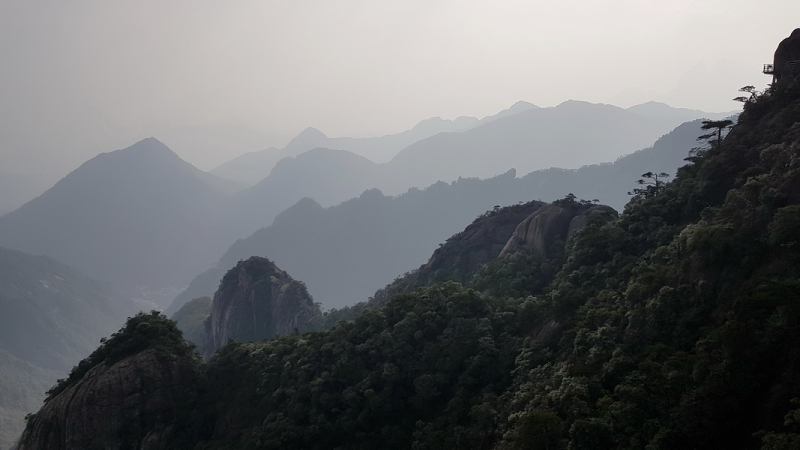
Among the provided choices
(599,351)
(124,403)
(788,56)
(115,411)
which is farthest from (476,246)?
(115,411)

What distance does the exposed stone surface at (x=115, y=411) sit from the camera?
32219 mm

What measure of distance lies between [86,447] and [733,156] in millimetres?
42087

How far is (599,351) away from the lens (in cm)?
2080

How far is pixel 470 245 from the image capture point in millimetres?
61062

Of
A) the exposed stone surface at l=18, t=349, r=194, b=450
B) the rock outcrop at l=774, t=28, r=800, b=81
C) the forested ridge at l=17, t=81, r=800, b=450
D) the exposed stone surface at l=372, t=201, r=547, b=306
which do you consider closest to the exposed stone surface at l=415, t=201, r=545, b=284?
the exposed stone surface at l=372, t=201, r=547, b=306

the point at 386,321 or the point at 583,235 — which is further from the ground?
the point at 583,235

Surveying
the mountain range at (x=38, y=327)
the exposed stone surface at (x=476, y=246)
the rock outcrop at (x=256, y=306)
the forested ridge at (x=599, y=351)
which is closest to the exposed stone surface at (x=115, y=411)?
the forested ridge at (x=599, y=351)

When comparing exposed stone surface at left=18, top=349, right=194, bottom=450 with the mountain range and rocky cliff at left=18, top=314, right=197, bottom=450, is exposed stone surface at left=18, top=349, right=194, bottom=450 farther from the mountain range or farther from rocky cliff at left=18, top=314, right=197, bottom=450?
the mountain range

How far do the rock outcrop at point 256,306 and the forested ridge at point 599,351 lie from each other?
4147 centimetres

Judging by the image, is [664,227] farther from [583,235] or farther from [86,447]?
[86,447]

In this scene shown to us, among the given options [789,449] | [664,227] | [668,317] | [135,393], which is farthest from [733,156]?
[135,393]

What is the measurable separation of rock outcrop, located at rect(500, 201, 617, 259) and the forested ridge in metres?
2.47

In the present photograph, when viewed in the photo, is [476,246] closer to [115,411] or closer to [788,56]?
[788,56]

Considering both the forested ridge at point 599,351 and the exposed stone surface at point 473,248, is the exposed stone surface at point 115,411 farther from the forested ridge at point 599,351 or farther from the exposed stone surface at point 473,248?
the exposed stone surface at point 473,248
